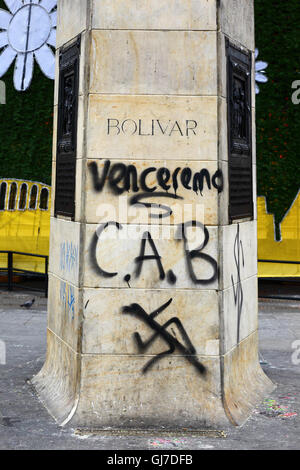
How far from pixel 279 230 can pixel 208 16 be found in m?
8.57

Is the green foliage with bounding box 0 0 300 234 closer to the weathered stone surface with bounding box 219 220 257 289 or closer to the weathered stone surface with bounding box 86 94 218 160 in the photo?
the weathered stone surface with bounding box 219 220 257 289

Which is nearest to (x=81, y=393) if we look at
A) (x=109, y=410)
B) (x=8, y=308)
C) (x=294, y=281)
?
(x=109, y=410)

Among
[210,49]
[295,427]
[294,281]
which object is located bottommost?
[295,427]

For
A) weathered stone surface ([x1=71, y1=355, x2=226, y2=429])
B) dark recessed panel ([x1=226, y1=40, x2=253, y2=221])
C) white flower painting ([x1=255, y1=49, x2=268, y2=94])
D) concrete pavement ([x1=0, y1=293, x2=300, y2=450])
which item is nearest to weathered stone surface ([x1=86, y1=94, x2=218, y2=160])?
dark recessed panel ([x1=226, y1=40, x2=253, y2=221])

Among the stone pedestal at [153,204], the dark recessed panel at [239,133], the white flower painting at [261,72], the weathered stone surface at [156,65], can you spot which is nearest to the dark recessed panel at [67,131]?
the stone pedestal at [153,204]

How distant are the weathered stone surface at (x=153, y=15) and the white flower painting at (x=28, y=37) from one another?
9051 mm

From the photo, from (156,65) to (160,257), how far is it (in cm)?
199

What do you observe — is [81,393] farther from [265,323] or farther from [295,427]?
[265,323]

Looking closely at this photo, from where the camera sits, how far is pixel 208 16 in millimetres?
7059

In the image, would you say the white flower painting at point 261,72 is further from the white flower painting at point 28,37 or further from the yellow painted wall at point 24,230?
the yellow painted wall at point 24,230

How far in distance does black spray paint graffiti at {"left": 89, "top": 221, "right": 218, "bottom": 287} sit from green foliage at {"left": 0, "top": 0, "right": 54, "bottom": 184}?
9.15 metres

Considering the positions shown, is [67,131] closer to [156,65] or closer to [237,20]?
[156,65]

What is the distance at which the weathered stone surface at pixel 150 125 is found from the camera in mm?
7043

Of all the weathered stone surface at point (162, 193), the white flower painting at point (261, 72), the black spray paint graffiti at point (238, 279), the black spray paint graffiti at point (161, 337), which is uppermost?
the white flower painting at point (261, 72)
